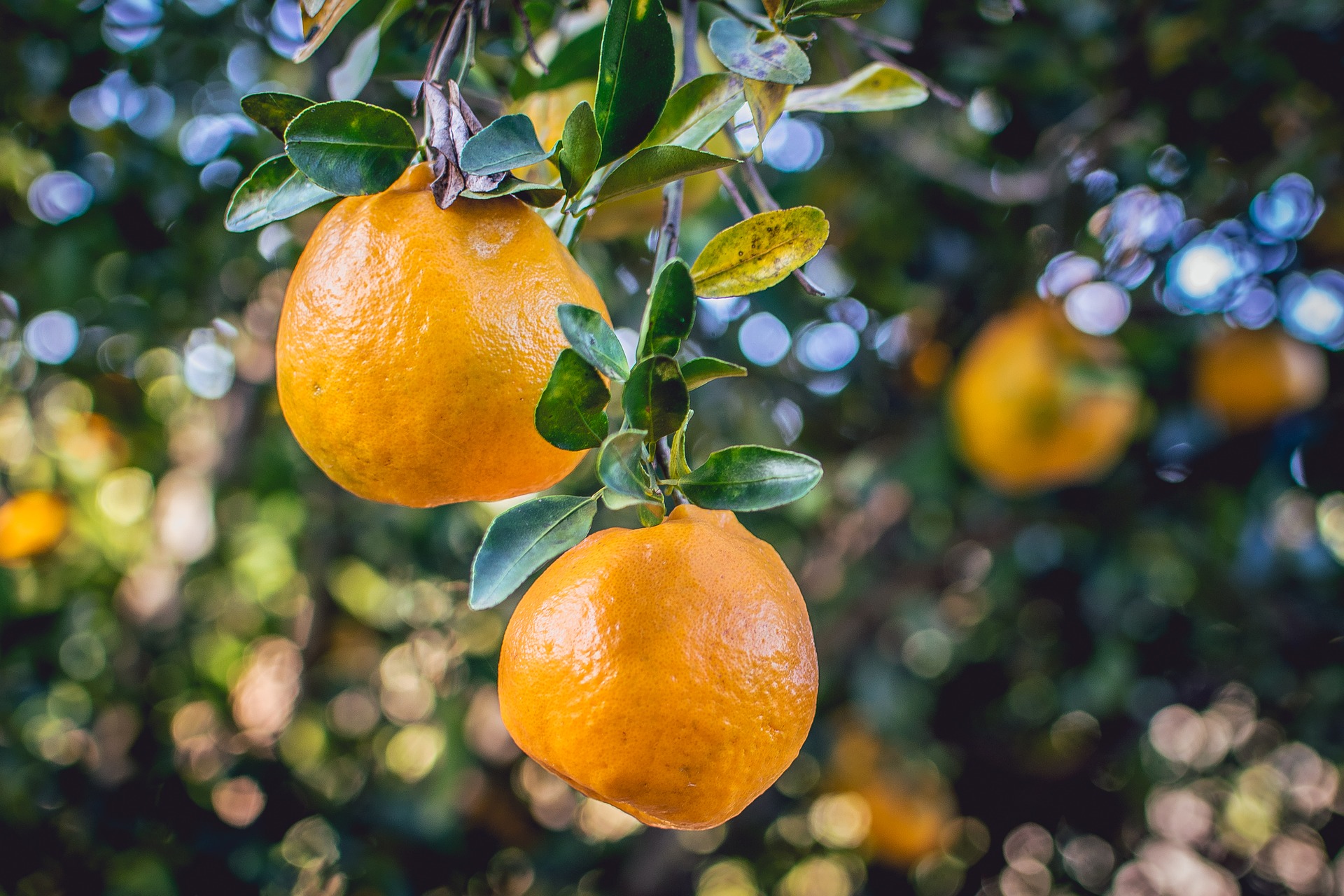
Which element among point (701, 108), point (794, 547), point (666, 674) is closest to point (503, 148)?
point (701, 108)

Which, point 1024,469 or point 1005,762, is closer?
point 1024,469

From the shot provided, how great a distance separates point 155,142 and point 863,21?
3.76ft

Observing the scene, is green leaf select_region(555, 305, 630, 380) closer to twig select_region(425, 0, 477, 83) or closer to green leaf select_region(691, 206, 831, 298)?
green leaf select_region(691, 206, 831, 298)

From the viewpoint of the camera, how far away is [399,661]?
2.37 meters

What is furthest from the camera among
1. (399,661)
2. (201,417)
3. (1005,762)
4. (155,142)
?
(1005,762)

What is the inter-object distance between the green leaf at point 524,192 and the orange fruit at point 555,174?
0.43ft

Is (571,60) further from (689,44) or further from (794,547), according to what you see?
(794,547)

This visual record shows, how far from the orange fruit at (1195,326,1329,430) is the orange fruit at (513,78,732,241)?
1413mm

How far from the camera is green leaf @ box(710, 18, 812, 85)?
48 centimetres

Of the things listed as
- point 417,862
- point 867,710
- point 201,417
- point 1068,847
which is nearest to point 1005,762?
point 1068,847

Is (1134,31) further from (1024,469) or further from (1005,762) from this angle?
(1005,762)

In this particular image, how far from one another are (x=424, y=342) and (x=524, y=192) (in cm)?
12

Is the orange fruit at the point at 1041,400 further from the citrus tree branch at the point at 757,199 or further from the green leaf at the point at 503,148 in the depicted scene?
the green leaf at the point at 503,148

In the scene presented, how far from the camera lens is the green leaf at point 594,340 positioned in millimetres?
431
